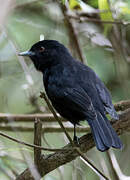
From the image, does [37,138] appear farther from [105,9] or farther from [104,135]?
[105,9]

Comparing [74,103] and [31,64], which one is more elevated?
[74,103]

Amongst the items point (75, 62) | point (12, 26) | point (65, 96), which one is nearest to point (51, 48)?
point (75, 62)

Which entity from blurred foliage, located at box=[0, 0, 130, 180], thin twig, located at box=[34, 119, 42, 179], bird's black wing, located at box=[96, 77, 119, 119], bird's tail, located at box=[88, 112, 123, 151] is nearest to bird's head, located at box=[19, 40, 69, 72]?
blurred foliage, located at box=[0, 0, 130, 180]

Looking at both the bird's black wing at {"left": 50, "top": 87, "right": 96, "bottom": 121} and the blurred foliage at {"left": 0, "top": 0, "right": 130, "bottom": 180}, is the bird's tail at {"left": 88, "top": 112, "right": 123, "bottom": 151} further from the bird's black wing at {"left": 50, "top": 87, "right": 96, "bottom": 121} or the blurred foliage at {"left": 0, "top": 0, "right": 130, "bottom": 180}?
the blurred foliage at {"left": 0, "top": 0, "right": 130, "bottom": 180}

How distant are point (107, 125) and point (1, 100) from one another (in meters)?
2.24

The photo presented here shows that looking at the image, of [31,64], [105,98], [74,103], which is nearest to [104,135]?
[74,103]

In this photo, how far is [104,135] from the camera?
306 cm

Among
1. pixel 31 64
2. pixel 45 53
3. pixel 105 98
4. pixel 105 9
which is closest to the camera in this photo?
pixel 105 98

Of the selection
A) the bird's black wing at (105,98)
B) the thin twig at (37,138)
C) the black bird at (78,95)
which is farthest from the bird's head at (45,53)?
the thin twig at (37,138)

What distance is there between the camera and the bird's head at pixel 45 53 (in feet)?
13.5

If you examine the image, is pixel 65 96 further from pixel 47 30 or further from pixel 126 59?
pixel 47 30

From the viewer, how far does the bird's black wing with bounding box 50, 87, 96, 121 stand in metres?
3.35

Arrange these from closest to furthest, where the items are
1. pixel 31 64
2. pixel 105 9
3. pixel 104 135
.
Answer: pixel 104 135 → pixel 105 9 → pixel 31 64

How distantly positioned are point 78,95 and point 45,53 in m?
0.93
